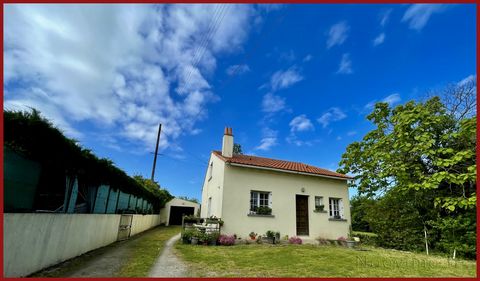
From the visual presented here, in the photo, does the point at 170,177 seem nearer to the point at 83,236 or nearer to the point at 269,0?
the point at 83,236

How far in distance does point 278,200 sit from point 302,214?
5.60 ft

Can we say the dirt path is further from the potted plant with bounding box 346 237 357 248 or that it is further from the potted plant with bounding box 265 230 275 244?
the potted plant with bounding box 346 237 357 248

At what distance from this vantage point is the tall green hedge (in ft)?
14.6

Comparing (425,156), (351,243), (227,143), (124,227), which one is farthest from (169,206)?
(425,156)

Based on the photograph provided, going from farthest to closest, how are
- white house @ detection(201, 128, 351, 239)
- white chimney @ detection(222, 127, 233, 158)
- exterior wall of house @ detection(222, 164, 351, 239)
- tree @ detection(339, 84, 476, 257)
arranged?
white chimney @ detection(222, 127, 233, 158), white house @ detection(201, 128, 351, 239), exterior wall of house @ detection(222, 164, 351, 239), tree @ detection(339, 84, 476, 257)

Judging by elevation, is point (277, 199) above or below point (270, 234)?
above

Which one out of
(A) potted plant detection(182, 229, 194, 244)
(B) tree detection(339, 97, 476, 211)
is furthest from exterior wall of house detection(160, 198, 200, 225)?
(B) tree detection(339, 97, 476, 211)

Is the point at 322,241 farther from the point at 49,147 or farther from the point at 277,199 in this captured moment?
the point at 49,147

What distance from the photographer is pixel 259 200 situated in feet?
42.4

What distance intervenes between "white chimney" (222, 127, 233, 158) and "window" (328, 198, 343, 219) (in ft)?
21.7

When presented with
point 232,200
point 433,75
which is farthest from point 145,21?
point 433,75

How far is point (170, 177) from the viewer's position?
107 feet

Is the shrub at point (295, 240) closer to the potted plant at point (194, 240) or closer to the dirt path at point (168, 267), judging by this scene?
the potted plant at point (194, 240)

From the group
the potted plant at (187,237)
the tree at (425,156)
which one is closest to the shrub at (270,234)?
the potted plant at (187,237)
